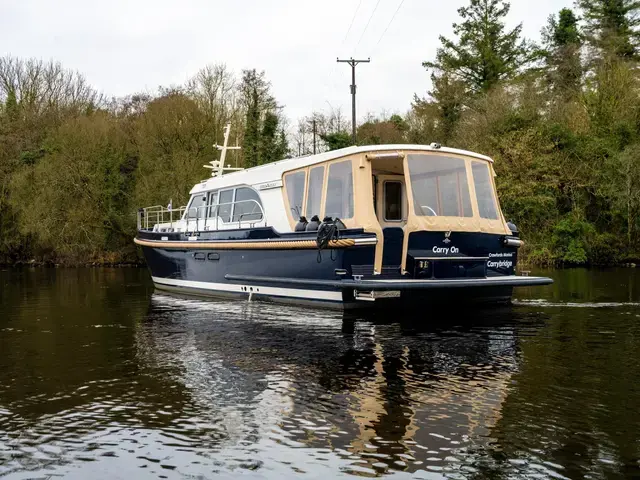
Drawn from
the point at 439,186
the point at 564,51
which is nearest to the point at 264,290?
the point at 439,186

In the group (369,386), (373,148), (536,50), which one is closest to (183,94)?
(536,50)

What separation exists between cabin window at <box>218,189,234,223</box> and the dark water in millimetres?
4395

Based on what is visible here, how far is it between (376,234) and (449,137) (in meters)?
28.5

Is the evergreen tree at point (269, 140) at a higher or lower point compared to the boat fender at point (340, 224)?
higher

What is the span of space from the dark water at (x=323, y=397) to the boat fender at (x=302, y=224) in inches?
Answer: 68.5

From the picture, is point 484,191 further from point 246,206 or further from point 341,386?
point 341,386

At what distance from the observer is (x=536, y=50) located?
41.0 metres

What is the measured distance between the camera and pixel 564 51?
40000 mm

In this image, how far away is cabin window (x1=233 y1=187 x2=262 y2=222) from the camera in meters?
14.2

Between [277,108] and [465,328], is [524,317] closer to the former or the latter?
[465,328]

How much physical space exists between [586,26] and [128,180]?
97.7ft

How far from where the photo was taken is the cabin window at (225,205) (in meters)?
15.3

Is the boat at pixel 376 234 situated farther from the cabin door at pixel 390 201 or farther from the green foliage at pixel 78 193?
the green foliage at pixel 78 193

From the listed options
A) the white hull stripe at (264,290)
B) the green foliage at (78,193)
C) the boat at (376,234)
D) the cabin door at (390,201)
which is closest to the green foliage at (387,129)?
the green foliage at (78,193)
